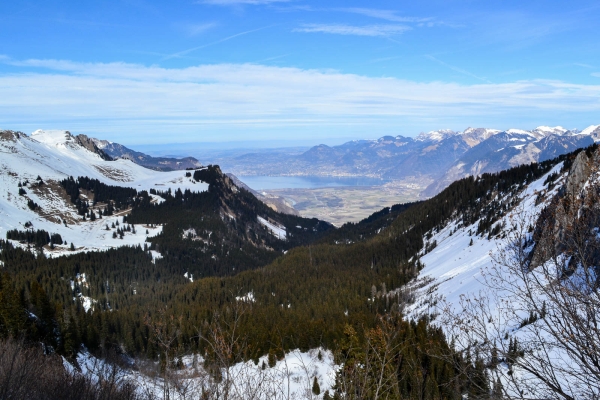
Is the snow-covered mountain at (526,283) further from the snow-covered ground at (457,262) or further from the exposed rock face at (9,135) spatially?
the exposed rock face at (9,135)

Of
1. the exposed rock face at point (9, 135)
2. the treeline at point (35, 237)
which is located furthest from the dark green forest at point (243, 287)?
the exposed rock face at point (9, 135)

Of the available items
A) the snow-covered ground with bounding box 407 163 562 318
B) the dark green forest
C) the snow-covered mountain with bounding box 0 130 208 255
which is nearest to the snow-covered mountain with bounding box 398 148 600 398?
the snow-covered ground with bounding box 407 163 562 318

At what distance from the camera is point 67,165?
19100cm

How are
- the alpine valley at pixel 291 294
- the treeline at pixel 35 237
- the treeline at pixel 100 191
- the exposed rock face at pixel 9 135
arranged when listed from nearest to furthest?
the alpine valley at pixel 291 294
the treeline at pixel 35 237
the treeline at pixel 100 191
the exposed rock face at pixel 9 135

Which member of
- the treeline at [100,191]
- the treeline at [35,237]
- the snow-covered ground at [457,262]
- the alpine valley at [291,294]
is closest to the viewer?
the alpine valley at [291,294]

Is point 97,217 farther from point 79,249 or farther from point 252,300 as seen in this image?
point 252,300

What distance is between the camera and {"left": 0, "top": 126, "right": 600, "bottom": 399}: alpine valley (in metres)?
11.1

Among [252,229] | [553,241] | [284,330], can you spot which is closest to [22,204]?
[252,229]

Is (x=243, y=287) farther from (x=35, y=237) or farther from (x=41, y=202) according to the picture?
(x=41, y=202)

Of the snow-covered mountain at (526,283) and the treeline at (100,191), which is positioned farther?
the treeline at (100,191)

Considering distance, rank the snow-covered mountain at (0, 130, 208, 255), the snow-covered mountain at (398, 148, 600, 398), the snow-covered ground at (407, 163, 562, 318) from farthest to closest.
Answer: the snow-covered mountain at (0, 130, 208, 255) → the snow-covered ground at (407, 163, 562, 318) → the snow-covered mountain at (398, 148, 600, 398)

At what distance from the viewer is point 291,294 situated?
7756 centimetres

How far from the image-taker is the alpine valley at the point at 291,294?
36.4 ft

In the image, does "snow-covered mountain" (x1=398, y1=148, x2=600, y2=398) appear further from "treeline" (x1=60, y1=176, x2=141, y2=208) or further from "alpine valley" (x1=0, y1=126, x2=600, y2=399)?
"treeline" (x1=60, y1=176, x2=141, y2=208)
